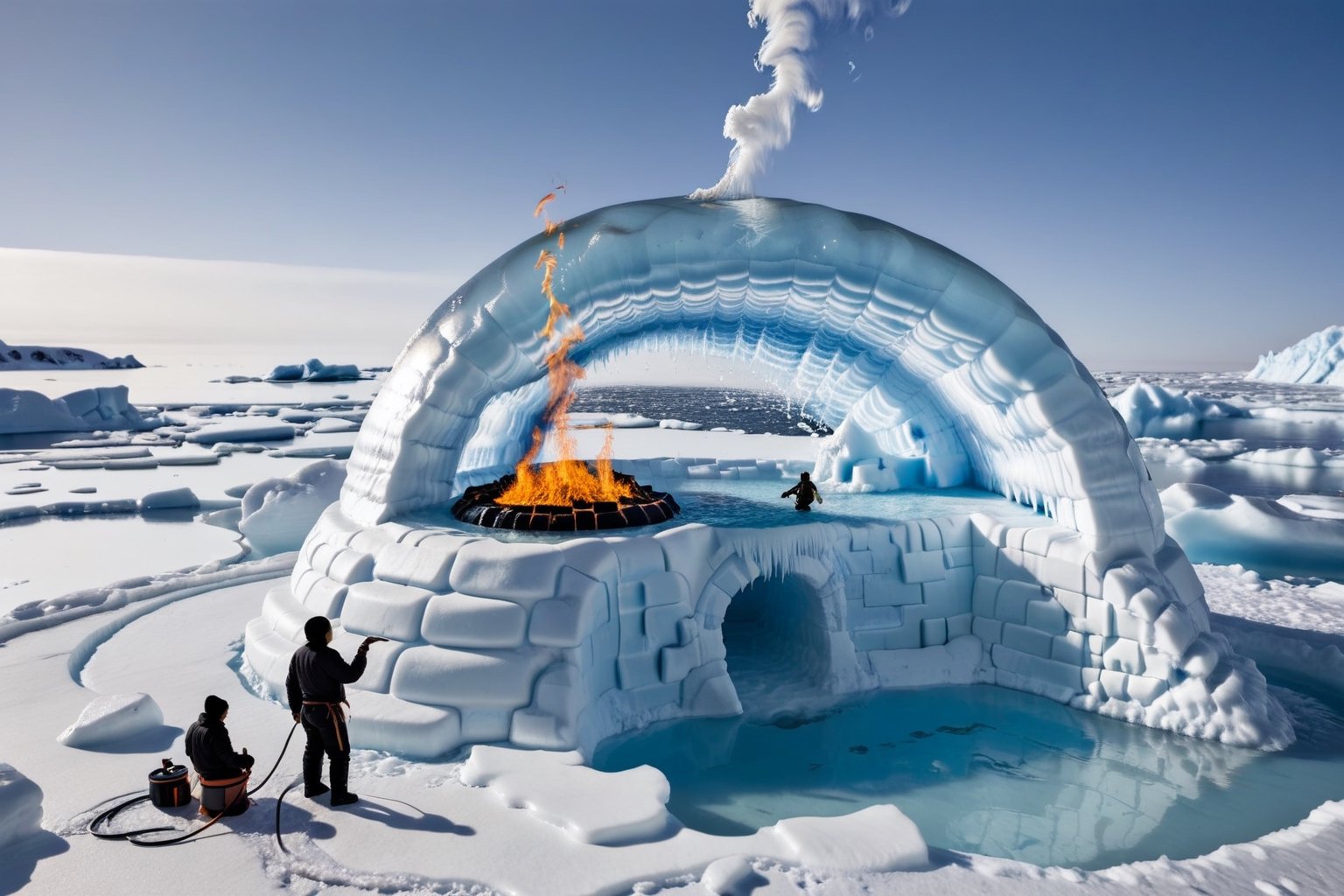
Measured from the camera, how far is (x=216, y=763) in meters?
4.26

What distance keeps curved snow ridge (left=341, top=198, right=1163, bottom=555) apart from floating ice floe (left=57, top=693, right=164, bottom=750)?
2.16m

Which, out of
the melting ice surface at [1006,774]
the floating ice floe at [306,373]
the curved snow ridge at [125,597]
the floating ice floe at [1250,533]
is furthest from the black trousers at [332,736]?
the floating ice floe at [306,373]

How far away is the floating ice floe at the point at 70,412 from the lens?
28281 millimetres

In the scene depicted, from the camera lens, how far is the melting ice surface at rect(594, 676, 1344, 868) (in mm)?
4973

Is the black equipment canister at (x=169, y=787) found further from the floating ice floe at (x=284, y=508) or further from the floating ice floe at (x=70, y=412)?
the floating ice floe at (x=70, y=412)

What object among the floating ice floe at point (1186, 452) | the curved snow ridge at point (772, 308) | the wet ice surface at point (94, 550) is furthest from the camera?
the floating ice floe at point (1186, 452)

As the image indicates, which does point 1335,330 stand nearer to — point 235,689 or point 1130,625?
point 1130,625

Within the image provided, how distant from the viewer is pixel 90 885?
12.3 feet

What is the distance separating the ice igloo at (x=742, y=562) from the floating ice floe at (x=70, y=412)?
28.0 meters

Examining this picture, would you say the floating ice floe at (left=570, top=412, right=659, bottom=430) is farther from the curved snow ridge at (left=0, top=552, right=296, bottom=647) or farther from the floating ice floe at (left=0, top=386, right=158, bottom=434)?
→ the curved snow ridge at (left=0, top=552, right=296, bottom=647)

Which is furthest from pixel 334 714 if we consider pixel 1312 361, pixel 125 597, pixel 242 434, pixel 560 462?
pixel 1312 361

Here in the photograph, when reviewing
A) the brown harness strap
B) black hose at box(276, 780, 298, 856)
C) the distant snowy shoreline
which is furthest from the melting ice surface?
the distant snowy shoreline

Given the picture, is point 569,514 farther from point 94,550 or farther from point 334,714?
point 94,550

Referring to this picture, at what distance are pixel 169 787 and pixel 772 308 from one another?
6.43 m
